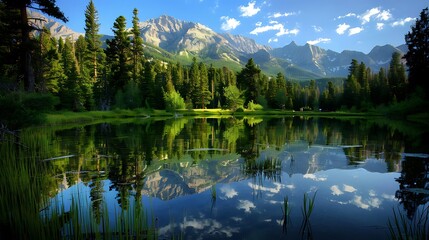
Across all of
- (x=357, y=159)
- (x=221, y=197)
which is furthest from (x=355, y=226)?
(x=357, y=159)

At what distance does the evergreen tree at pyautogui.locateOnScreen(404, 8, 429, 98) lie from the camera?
175 ft

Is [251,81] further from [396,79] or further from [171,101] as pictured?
[396,79]

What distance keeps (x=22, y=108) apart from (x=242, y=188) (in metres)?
10.1

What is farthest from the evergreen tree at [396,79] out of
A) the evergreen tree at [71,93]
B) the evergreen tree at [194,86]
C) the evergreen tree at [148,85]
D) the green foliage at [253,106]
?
the evergreen tree at [71,93]

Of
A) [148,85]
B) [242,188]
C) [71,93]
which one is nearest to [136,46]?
[148,85]

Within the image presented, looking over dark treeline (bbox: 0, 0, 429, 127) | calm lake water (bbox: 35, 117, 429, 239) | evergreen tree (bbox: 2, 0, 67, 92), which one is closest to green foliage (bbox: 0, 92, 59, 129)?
dark treeline (bbox: 0, 0, 429, 127)

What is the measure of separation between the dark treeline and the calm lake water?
4.95 metres

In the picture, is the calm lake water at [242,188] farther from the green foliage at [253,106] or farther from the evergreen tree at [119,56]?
the green foliage at [253,106]

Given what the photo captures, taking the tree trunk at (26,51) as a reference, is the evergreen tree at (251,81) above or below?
above

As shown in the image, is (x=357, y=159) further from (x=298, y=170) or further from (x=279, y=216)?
(x=279, y=216)

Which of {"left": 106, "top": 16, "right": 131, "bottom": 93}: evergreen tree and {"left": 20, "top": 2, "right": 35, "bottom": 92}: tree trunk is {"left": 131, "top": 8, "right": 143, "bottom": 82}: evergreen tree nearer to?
{"left": 106, "top": 16, "right": 131, "bottom": 93}: evergreen tree

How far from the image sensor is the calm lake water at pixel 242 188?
24.6ft

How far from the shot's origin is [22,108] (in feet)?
40.6

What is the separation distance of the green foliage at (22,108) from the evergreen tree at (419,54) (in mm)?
59955
